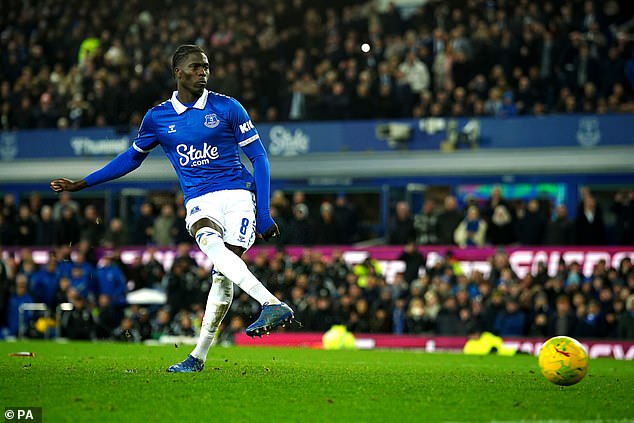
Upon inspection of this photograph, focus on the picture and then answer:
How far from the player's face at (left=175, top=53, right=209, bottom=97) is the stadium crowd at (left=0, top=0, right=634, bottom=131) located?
49.1 feet

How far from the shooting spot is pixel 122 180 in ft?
94.1

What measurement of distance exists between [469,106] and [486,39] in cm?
153

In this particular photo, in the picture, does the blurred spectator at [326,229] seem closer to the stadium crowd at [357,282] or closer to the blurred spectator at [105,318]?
the stadium crowd at [357,282]

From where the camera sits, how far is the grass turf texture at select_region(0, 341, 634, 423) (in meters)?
7.08

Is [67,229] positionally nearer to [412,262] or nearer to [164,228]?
[164,228]

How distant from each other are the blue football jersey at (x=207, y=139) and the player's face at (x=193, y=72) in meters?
0.13

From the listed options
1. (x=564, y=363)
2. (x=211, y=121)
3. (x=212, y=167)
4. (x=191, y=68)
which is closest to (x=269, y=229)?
(x=212, y=167)

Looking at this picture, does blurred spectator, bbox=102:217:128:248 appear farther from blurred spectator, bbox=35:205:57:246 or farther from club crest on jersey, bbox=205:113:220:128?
club crest on jersey, bbox=205:113:220:128

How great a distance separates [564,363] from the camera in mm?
8875

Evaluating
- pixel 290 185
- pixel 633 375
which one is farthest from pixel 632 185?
pixel 633 375

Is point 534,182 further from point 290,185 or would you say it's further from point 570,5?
point 290,185

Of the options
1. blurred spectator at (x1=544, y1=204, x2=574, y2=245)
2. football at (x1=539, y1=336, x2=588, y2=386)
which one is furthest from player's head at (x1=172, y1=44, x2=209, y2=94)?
blurred spectator at (x1=544, y1=204, x2=574, y2=245)

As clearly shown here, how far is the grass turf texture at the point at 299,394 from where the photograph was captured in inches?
279

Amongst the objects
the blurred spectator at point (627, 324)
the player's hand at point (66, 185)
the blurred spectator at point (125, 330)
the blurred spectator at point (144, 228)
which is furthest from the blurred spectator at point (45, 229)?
the player's hand at point (66, 185)
